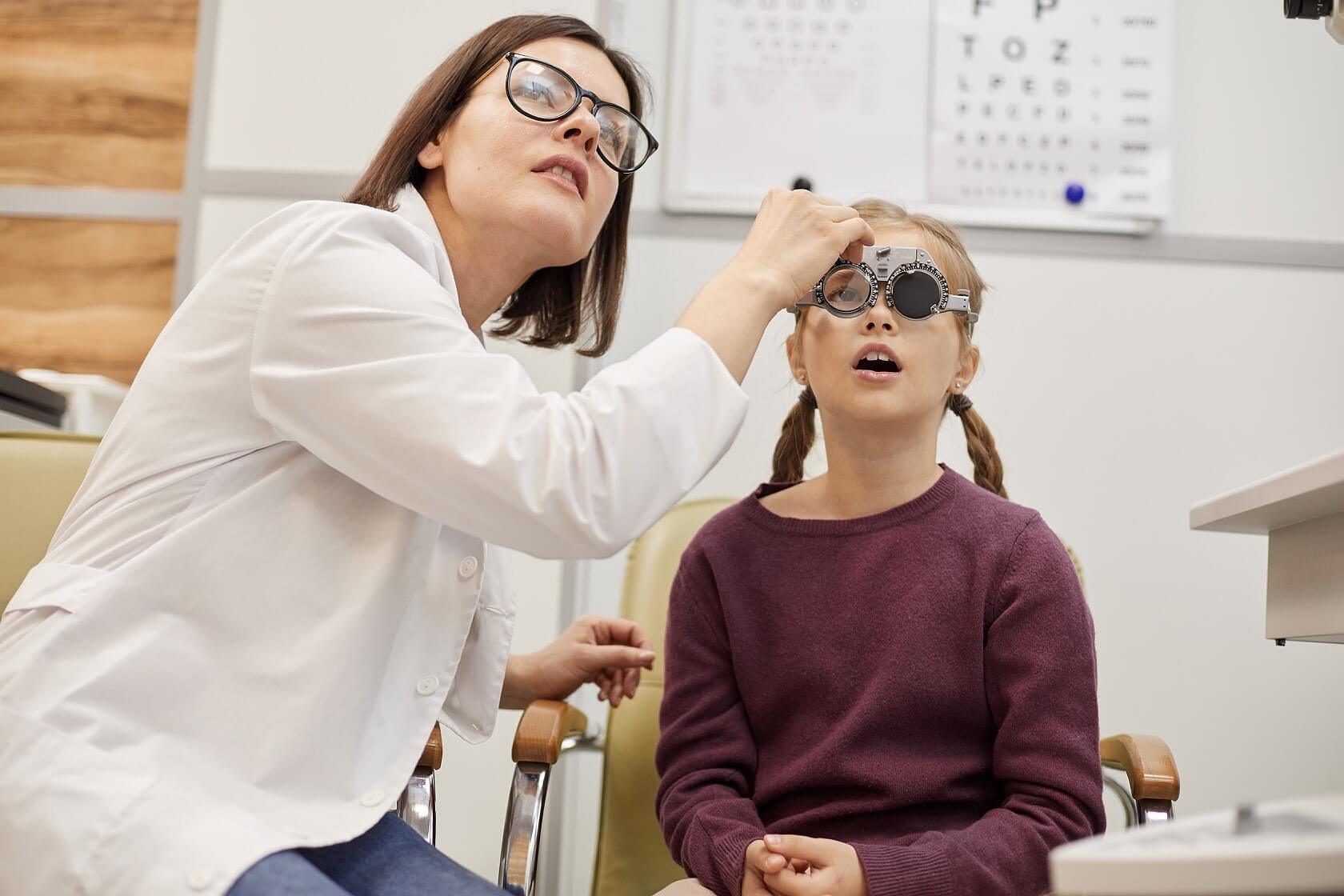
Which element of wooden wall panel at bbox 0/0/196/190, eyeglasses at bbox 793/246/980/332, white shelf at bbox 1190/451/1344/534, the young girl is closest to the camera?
white shelf at bbox 1190/451/1344/534

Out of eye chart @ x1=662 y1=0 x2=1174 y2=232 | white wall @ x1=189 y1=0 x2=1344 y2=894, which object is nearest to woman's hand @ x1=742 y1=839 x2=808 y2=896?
white wall @ x1=189 y1=0 x2=1344 y2=894

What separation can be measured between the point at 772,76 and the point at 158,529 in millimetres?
1700

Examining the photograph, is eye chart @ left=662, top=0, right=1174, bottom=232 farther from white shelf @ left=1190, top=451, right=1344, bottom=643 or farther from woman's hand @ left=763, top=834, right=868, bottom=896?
woman's hand @ left=763, top=834, right=868, bottom=896

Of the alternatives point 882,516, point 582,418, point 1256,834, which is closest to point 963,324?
point 882,516

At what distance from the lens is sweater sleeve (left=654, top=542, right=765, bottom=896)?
3.95ft

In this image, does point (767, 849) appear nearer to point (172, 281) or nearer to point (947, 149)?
point (947, 149)

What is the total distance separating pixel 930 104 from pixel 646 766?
56.4 inches

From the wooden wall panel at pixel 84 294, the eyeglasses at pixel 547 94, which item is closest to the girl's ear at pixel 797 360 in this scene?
the eyeglasses at pixel 547 94

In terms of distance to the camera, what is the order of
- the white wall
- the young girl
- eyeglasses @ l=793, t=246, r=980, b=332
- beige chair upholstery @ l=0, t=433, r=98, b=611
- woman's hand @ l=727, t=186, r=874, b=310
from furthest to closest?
the white wall < beige chair upholstery @ l=0, t=433, r=98, b=611 < eyeglasses @ l=793, t=246, r=980, b=332 < the young girl < woman's hand @ l=727, t=186, r=874, b=310

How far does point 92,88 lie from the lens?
7.79 feet

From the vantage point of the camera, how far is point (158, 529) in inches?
37.6

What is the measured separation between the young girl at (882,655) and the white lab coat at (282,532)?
401 millimetres

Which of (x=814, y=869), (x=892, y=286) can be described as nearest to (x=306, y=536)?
(x=814, y=869)

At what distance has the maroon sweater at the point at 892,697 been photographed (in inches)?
45.9
